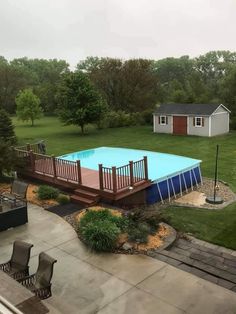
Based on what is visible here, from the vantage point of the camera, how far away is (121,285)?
6.29 meters

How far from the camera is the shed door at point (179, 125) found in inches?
1138

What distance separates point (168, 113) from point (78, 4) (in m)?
23.0

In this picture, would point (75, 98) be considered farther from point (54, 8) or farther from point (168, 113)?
point (54, 8)

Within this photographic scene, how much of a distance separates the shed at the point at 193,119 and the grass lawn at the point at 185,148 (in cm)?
102

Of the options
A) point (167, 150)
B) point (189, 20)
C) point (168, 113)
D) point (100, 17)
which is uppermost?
point (100, 17)

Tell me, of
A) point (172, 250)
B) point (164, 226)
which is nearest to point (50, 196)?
point (164, 226)

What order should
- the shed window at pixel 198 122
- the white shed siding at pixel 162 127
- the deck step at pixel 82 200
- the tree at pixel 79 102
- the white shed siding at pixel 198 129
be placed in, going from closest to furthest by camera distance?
the deck step at pixel 82 200
the white shed siding at pixel 198 129
the shed window at pixel 198 122
the tree at pixel 79 102
the white shed siding at pixel 162 127

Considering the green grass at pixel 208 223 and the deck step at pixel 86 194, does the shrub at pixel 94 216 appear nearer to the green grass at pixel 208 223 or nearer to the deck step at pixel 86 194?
the green grass at pixel 208 223

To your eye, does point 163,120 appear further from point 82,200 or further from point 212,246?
point 212,246

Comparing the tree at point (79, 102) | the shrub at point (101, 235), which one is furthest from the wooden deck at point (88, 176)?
the tree at point (79, 102)

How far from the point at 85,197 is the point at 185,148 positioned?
42.8 feet

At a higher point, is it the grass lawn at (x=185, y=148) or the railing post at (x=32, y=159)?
the railing post at (x=32, y=159)

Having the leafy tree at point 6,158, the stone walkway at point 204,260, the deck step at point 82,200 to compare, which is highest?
the leafy tree at point 6,158

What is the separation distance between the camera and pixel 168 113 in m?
29.8
